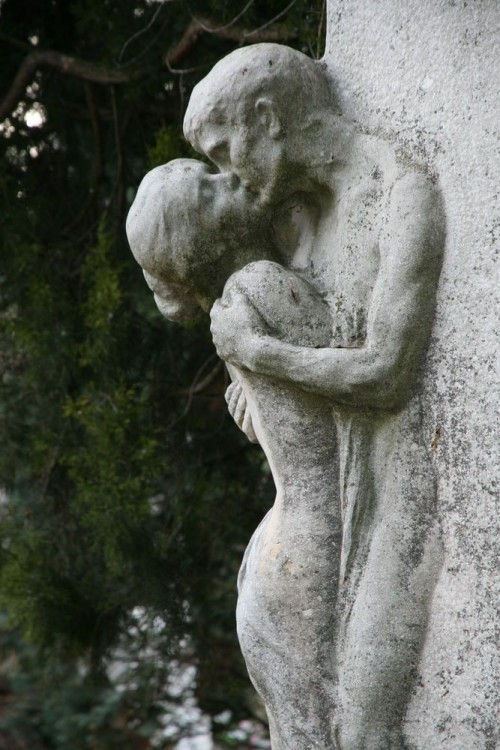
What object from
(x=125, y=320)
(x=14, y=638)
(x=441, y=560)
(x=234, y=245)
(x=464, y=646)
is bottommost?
(x=14, y=638)

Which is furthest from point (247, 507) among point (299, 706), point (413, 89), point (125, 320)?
point (413, 89)

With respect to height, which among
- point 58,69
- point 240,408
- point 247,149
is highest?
point 58,69

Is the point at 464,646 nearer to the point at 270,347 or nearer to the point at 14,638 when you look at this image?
the point at 270,347

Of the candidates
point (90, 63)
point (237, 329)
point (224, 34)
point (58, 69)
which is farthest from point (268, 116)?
point (58, 69)

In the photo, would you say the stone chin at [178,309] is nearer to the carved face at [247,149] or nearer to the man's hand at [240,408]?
the man's hand at [240,408]

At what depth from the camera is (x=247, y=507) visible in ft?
12.6

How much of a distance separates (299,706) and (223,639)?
260 centimetres

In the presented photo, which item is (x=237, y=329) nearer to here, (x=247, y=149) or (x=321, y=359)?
(x=321, y=359)

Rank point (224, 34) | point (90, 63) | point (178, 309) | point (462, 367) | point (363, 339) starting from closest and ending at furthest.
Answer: point (462, 367)
point (363, 339)
point (178, 309)
point (224, 34)
point (90, 63)

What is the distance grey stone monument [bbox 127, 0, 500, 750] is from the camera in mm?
1820

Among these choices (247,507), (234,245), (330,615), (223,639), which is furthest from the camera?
(223,639)

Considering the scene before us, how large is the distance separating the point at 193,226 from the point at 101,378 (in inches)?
65.0

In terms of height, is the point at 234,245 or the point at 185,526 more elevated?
the point at 234,245

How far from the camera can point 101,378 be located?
11.7 ft
